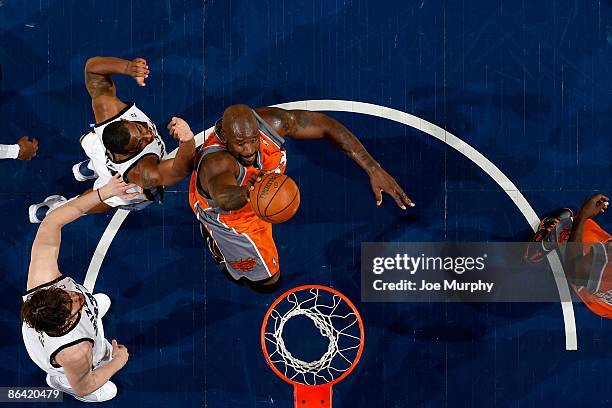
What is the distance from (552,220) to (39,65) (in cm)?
535

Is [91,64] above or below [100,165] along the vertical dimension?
above

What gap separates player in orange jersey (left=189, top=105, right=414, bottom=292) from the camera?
5.53 metres

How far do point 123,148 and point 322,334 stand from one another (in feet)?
8.65

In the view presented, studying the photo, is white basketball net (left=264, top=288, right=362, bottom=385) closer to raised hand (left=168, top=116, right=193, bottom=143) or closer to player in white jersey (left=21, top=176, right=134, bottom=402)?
Result: player in white jersey (left=21, top=176, right=134, bottom=402)

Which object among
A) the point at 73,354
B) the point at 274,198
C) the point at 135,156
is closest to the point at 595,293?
the point at 274,198

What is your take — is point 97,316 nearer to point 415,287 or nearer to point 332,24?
→ point 415,287

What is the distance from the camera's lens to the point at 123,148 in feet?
19.2

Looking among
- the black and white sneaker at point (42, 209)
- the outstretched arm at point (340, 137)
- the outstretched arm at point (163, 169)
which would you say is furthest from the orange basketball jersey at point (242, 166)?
the black and white sneaker at point (42, 209)

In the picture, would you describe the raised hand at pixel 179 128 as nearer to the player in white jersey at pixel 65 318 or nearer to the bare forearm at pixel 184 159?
the bare forearm at pixel 184 159

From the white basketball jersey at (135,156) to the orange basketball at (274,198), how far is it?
133 centimetres

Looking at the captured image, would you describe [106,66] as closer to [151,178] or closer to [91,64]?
[91,64]

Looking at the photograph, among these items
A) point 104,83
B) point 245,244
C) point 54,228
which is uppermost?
point 104,83

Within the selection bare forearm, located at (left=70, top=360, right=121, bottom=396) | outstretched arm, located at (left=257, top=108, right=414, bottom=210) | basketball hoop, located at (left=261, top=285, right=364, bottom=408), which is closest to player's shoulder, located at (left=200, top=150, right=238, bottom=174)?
outstretched arm, located at (left=257, top=108, right=414, bottom=210)

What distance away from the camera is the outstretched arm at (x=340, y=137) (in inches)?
247
